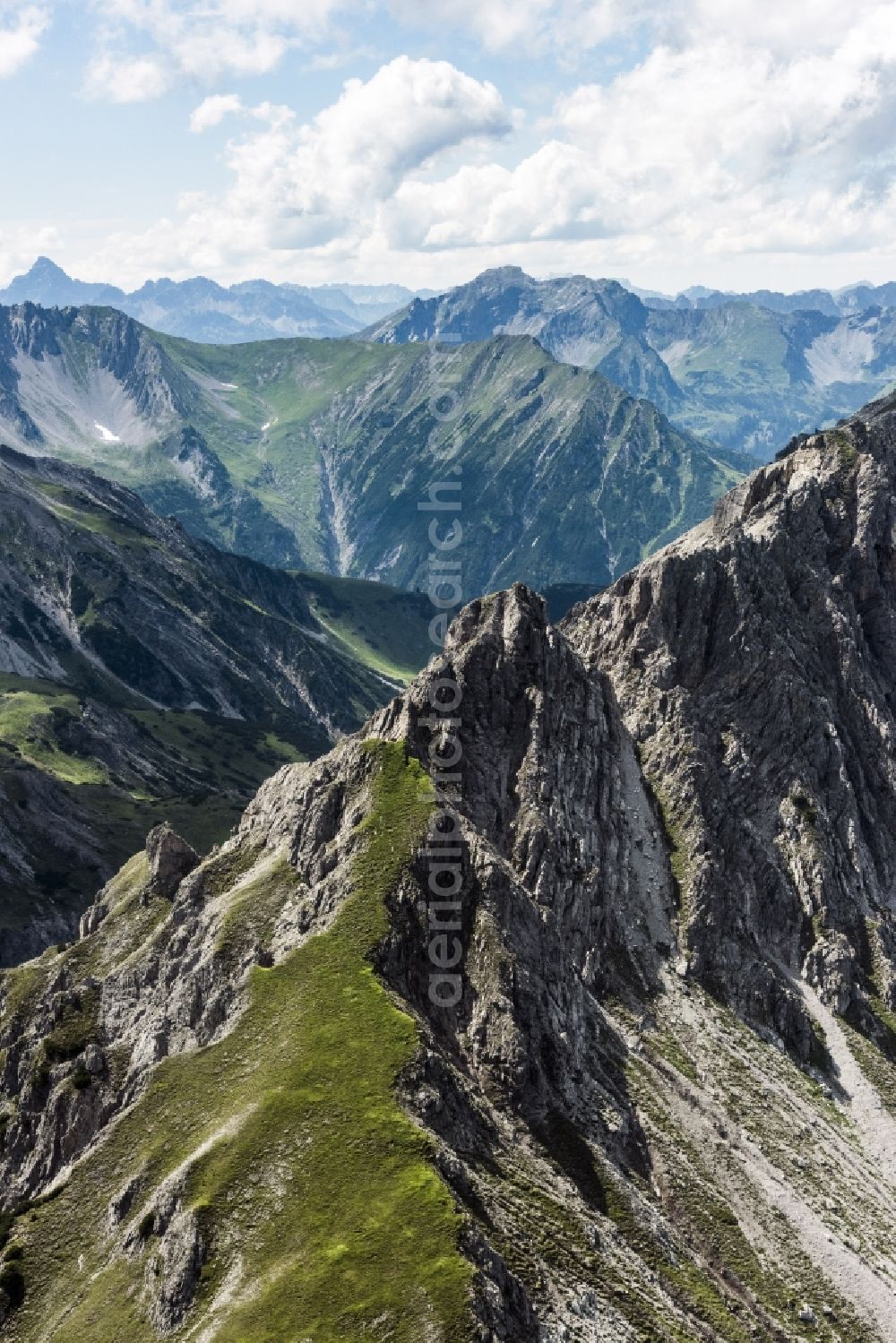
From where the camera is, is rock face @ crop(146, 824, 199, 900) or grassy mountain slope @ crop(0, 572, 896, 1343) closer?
grassy mountain slope @ crop(0, 572, 896, 1343)

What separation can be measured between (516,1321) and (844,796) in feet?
433

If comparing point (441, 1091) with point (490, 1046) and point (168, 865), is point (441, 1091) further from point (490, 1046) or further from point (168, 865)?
point (168, 865)

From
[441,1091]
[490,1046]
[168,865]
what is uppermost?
[168,865]

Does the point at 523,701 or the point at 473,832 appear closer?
the point at 473,832

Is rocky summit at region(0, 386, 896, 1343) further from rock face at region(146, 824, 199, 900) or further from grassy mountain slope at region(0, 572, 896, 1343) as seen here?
rock face at region(146, 824, 199, 900)

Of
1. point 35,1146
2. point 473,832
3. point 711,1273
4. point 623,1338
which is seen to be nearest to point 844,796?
point 473,832

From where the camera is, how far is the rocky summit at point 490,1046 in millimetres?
89125

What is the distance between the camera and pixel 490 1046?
116500mm

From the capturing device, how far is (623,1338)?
9062 centimetres

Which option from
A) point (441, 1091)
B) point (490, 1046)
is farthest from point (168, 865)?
point (441, 1091)

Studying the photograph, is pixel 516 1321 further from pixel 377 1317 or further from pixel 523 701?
pixel 523 701

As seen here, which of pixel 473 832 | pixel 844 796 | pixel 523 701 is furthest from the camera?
pixel 844 796

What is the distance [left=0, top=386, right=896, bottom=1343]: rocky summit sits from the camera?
89.1 meters

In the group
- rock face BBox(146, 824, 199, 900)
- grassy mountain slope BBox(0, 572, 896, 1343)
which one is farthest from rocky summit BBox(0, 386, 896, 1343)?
rock face BBox(146, 824, 199, 900)
